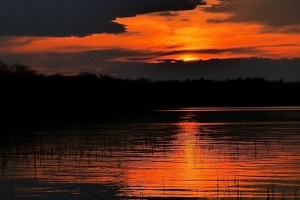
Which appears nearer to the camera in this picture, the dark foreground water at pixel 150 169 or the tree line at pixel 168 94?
the dark foreground water at pixel 150 169

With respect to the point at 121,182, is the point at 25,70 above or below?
above

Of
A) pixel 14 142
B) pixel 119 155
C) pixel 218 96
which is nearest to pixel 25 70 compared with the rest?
pixel 218 96

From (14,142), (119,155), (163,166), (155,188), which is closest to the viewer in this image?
(155,188)

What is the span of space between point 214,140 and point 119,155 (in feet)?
36.8

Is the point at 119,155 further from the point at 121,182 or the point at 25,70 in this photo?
the point at 25,70

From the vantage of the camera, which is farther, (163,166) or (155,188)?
(163,166)

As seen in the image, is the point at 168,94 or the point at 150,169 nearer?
the point at 150,169

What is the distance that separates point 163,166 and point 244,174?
4079mm

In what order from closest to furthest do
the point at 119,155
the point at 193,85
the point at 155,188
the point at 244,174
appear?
the point at 155,188 → the point at 244,174 → the point at 119,155 → the point at 193,85

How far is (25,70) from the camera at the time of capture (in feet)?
351

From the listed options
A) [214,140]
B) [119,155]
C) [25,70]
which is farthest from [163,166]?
[25,70]

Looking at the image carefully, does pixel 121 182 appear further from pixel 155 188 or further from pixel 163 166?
pixel 163 166

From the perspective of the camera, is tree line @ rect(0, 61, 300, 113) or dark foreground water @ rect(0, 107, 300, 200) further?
tree line @ rect(0, 61, 300, 113)

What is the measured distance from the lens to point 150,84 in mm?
148125
